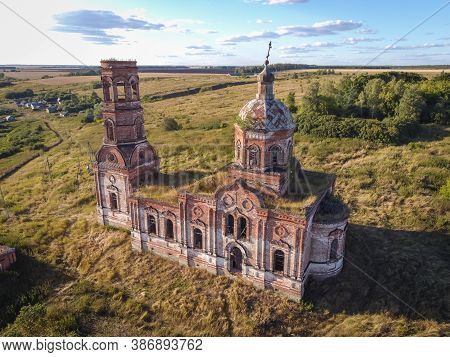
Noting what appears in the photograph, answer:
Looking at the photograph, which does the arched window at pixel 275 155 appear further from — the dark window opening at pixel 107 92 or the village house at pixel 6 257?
the village house at pixel 6 257

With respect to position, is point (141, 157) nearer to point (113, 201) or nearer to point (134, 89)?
point (113, 201)

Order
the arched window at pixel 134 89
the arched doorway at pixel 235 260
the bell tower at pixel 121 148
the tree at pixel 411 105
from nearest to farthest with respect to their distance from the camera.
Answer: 1. the arched doorway at pixel 235 260
2. the bell tower at pixel 121 148
3. the arched window at pixel 134 89
4. the tree at pixel 411 105

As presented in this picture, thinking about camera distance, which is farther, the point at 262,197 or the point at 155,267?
the point at 155,267

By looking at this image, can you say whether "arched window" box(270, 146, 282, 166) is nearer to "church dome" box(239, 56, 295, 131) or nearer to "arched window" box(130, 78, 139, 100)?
"church dome" box(239, 56, 295, 131)

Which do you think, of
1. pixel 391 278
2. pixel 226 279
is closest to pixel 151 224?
pixel 226 279

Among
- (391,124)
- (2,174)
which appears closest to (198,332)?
(391,124)

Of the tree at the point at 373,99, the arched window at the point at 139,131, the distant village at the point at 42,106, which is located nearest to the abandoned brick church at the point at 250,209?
the arched window at the point at 139,131

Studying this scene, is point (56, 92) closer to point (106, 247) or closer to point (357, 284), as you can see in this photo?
point (106, 247)
